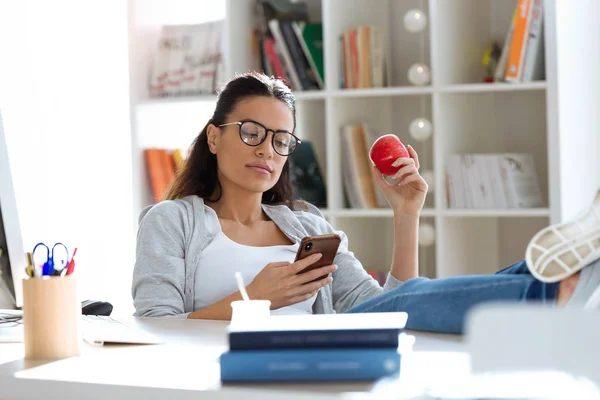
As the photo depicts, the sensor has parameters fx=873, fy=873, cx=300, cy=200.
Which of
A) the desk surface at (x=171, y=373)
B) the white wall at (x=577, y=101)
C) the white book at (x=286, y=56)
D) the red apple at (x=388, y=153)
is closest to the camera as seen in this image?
the desk surface at (x=171, y=373)

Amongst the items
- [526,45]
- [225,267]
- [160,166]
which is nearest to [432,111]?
[526,45]

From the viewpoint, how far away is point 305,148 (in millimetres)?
3340

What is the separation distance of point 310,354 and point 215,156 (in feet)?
4.98

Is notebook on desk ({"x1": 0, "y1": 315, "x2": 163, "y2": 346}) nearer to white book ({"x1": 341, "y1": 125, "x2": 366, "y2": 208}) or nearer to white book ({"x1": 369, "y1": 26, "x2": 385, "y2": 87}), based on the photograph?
white book ({"x1": 341, "y1": 125, "x2": 366, "y2": 208})

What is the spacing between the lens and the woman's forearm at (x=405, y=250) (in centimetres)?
218

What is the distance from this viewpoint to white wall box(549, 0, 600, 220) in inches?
115

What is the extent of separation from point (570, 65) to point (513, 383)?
229cm

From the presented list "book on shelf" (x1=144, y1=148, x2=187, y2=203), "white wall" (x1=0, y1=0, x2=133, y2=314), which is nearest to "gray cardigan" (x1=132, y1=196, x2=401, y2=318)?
"book on shelf" (x1=144, y1=148, x2=187, y2=203)

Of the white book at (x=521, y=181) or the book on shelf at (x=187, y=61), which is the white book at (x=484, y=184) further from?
the book on shelf at (x=187, y=61)

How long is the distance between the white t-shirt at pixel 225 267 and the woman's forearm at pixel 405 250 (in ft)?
0.80

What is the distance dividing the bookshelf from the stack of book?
6.75 feet

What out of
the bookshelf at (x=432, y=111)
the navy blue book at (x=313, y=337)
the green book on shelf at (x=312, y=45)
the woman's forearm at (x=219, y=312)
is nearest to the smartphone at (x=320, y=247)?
the woman's forearm at (x=219, y=312)

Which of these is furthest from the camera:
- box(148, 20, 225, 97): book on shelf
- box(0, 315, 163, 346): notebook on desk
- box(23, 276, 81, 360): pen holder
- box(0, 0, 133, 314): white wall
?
box(0, 0, 133, 314): white wall

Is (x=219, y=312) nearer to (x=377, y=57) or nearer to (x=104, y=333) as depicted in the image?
(x=104, y=333)
